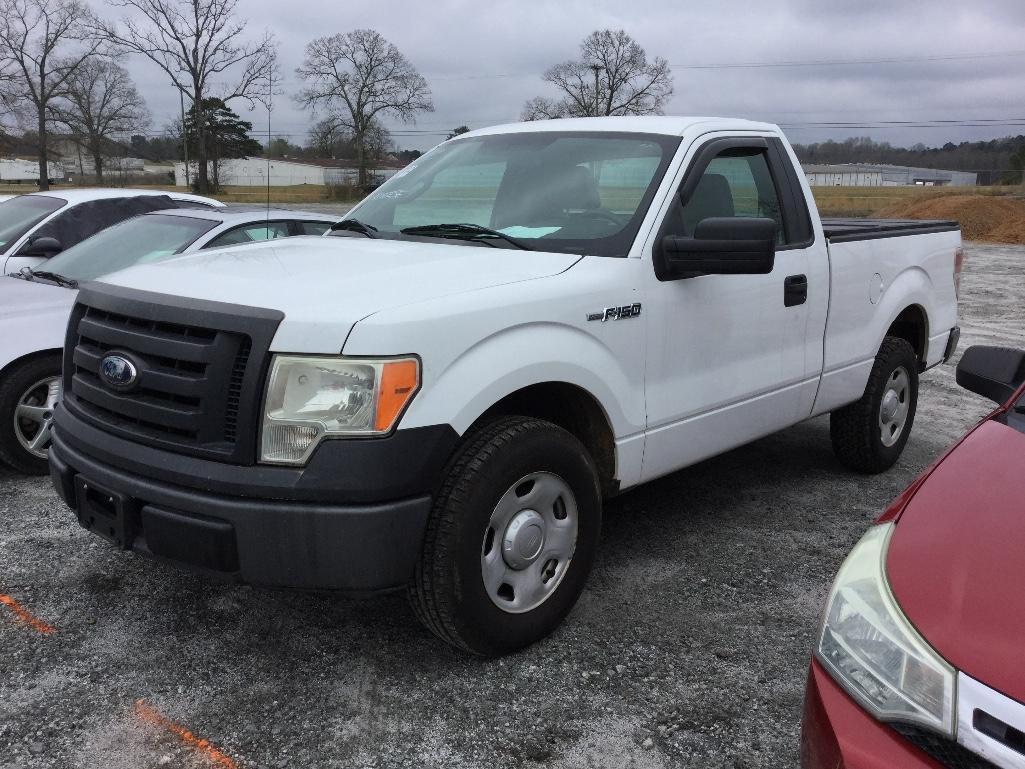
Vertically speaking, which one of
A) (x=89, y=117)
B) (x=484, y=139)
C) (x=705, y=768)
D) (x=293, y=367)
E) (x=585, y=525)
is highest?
(x=89, y=117)

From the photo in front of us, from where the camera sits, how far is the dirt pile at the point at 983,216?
2720 cm

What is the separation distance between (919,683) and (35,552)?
3721 millimetres

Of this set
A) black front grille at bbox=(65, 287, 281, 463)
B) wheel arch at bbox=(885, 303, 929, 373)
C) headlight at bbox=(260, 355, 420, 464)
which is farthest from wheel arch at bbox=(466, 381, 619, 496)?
wheel arch at bbox=(885, 303, 929, 373)

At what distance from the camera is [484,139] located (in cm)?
452

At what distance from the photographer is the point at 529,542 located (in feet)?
10.2

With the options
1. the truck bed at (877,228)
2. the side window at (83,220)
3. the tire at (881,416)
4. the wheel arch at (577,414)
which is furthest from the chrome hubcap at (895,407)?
the side window at (83,220)

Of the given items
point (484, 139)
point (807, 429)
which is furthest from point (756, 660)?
point (807, 429)

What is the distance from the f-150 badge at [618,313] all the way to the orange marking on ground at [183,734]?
5.96ft

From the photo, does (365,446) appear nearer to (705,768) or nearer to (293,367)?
(293,367)

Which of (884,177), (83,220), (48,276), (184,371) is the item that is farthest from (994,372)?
(884,177)

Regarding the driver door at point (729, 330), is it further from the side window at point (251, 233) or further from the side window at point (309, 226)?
the side window at point (309, 226)

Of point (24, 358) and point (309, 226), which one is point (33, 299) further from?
point (309, 226)

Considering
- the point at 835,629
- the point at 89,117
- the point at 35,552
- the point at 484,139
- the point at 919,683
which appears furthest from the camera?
the point at 89,117

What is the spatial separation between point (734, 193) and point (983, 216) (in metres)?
28.6
